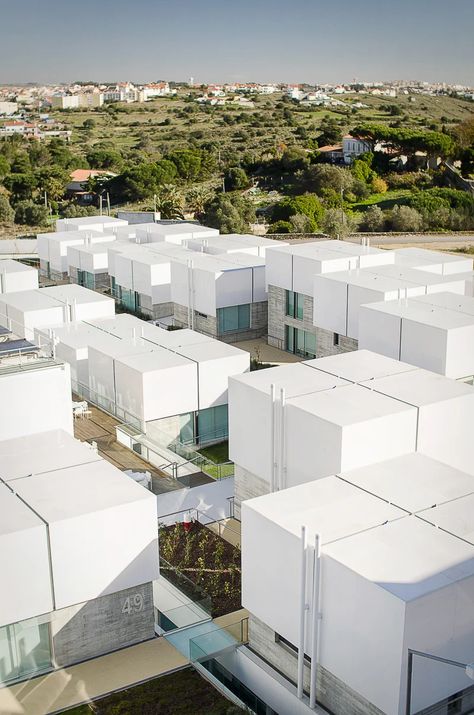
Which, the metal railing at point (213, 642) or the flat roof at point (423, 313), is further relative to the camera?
the flat roof at point (423, 313)

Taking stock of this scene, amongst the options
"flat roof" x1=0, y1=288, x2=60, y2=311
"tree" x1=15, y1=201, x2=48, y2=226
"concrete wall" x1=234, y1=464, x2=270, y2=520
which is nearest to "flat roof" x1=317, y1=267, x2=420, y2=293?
"flat roof" x1=0, y1=288, x2=60, y2=311

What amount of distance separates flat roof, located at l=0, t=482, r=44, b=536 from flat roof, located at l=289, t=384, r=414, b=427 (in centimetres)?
587

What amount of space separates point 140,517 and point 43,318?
1564cm

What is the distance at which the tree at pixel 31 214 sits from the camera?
66.9m

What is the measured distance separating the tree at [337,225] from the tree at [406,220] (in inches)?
106

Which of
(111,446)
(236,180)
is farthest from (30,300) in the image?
(236,180)

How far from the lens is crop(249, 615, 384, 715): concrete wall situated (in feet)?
40.3

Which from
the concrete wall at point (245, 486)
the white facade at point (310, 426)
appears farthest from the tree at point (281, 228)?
the concrete wall at point (245, 486)

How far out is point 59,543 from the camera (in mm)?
13516

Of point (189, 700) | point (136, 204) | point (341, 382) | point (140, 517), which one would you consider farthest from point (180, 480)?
point (136, 204)

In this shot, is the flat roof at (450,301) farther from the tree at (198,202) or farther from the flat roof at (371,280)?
the tree at (198,202)

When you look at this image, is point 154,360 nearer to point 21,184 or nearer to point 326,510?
point 326,510

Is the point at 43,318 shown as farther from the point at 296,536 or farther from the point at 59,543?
the point at 296,536

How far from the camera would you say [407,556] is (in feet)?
40.5
